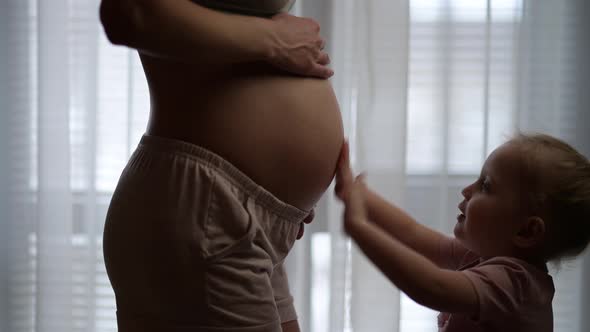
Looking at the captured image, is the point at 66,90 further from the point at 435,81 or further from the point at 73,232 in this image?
the point at 435,81

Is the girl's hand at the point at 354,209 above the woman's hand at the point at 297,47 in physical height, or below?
below

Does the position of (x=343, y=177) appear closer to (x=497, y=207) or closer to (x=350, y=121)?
(x=497, y=207)

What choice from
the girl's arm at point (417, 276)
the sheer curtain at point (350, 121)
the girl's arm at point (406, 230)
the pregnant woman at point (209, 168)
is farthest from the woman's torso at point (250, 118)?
the sheer curtain at point (350, 121)

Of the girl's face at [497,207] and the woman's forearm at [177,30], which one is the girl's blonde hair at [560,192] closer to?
the girl's face at [497,207]

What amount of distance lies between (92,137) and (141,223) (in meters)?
1.03

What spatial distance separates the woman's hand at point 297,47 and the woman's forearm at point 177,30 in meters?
0.06

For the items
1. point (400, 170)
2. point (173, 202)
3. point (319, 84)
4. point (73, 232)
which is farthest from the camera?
point (73, 232)

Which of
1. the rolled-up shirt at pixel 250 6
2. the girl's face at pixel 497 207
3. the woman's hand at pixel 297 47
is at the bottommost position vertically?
the girl's face at pixel 497 207

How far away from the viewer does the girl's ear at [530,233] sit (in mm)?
962

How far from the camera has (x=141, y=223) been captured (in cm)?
88

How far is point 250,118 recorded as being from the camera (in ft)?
2.91

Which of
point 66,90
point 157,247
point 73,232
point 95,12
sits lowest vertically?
point 73,232

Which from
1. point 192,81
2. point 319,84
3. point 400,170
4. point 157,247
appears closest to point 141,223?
point 157,247

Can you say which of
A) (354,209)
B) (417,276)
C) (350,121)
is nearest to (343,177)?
(354,209)
